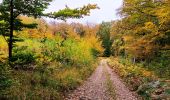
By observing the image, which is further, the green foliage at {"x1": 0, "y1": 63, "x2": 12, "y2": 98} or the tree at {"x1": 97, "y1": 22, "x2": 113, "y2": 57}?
the tree at {"x1": 97, "y1": 22, "x2": 113, "y2": 57}

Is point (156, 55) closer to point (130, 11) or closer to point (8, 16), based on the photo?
point (130, 11)

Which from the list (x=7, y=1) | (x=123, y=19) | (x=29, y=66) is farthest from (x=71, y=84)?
(x=123, y=19)

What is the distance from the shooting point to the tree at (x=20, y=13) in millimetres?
10055

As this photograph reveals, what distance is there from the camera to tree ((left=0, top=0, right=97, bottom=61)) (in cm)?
1005

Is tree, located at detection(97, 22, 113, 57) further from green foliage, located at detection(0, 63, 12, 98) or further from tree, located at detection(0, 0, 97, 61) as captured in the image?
green foliage, located at detection(0, 63, 12, 98)

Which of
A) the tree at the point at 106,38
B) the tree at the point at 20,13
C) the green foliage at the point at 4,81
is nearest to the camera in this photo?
the green foliage at the point at 4,81

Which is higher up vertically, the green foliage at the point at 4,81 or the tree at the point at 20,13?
the tree at the point at 20,13

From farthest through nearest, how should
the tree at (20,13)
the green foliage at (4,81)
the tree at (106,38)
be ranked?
the tree at (106,38)
the tree at (20,13)
the green foliage at (4,81)

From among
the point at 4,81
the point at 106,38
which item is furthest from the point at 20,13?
the point at 106,38

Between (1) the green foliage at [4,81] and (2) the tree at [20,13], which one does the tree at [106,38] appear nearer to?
(2) the tree at [20,13]

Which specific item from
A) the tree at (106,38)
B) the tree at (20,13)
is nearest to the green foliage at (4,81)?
the tree at (20,13)

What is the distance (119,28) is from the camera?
3017cm

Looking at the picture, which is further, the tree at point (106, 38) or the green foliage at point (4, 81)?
the tree at point (106, 38)

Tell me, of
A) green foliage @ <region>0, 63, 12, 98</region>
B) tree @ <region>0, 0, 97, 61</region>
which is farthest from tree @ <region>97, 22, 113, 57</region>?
green foliage @ <region>0, 63, 12, 98</region>
